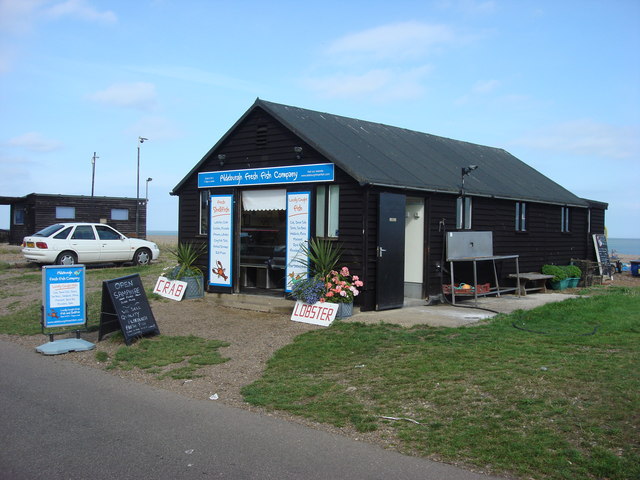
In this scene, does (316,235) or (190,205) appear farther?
(190,205)

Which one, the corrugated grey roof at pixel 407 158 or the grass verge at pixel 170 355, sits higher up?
the corrugated grey roof at pixel 407 158

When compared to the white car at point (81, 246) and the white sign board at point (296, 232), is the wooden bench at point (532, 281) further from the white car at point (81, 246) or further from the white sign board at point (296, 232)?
the white car at point (81, 246)

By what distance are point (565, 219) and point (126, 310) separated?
1480 cm

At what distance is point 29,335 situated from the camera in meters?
11.3

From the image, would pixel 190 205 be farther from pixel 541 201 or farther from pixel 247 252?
pixel 541 201

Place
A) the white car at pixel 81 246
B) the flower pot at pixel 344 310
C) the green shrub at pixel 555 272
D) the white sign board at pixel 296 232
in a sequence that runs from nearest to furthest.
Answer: the flower pot at pixel 344 310
the white sign board at pixel 296 232
the green shrub at pixel 555 272
the white car at pixel 81 246

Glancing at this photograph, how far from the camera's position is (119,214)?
36.8 meters

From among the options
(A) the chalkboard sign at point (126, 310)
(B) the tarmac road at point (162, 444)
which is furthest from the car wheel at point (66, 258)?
(B) the tarmac road at point (162, 444)

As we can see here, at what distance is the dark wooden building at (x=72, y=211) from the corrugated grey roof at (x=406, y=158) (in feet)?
72.1

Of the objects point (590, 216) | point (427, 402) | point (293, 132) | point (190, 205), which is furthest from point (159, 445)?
point (590, 216)

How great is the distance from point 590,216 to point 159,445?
19253 mm

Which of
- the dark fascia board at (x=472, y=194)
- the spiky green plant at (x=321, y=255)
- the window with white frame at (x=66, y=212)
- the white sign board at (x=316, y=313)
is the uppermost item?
the window with white frame at (x=66, y=212)

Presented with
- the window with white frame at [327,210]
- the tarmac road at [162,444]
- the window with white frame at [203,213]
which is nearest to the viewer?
the tarmac road at [162,444]

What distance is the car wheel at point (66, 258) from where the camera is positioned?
21.9 meters
